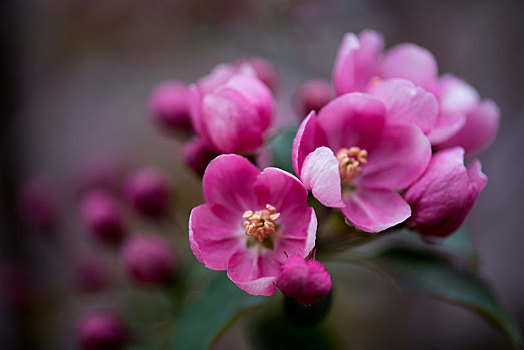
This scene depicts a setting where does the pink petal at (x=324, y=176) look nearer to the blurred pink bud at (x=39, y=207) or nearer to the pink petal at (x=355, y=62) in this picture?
the pink petal at (x=355, y=62)

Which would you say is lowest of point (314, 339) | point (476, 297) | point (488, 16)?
point (314, 339)

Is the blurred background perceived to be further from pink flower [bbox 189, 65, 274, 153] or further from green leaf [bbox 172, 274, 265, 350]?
pink flower [bbox 189, 65, 274, 153]

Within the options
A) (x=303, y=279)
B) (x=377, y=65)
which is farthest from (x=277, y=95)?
(x=303, y=279)

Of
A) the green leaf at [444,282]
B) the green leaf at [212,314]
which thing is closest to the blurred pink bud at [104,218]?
the green leaf at [212,314]

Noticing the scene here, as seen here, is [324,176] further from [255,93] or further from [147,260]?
[147,260]

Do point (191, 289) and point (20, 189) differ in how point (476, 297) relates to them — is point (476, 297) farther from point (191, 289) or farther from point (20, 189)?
point (20, 189)

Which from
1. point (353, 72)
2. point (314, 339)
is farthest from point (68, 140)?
point (353, 72)
